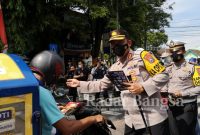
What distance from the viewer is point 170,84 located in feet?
19.6

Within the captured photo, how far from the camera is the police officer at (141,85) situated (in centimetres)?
388

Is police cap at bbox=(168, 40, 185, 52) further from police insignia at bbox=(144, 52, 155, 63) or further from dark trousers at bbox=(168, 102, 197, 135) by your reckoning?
police insignia at bbox=(144, 52, 155, 63)

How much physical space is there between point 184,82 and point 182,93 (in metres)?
0.19

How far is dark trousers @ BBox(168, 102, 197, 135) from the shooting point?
5.63m

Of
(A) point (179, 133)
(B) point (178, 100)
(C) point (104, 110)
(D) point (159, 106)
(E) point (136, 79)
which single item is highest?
(E) point (136, 79)

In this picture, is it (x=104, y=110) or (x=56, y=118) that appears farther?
(x=104, y=110)

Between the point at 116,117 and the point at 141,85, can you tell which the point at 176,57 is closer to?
the point at 141,85

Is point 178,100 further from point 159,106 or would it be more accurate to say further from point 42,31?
point 42,31

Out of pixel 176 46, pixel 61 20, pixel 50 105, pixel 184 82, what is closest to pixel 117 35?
pixel 50 105

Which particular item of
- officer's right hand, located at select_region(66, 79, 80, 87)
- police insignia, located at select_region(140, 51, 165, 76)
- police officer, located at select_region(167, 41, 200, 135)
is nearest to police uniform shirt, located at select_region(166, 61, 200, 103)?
police officer, located at select_region(167, 41, 200, 135)

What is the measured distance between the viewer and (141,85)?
3.80 meters

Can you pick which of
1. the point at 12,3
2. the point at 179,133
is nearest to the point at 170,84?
the point at 179,133

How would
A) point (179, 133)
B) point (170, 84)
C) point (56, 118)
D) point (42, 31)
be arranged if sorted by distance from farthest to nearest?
point (42, 31) → point (170, 84) → point (179, 133) → point (56, 118)

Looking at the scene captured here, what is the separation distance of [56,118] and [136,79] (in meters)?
1.52
